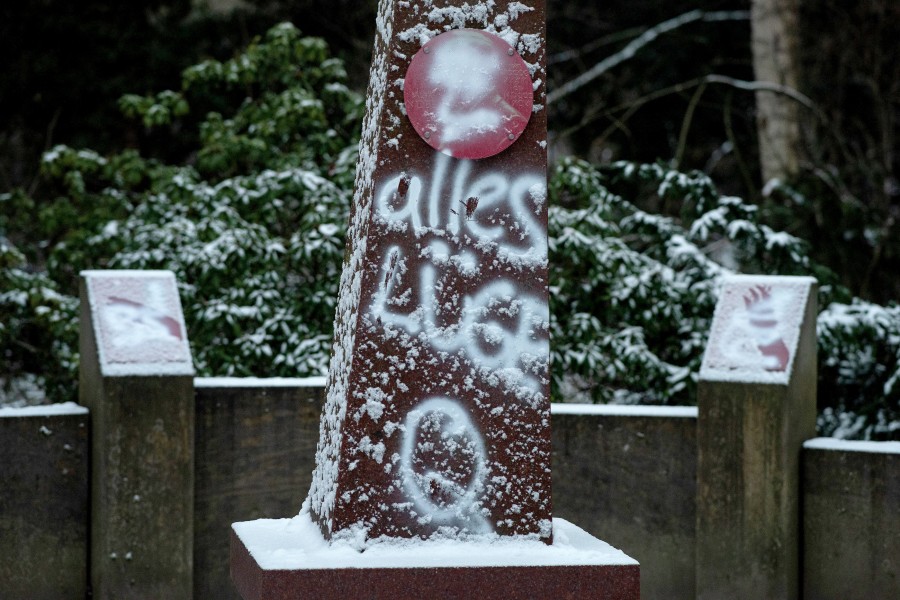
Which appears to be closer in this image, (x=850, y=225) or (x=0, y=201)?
(x=850, y=225)

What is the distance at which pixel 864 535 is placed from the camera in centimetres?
629

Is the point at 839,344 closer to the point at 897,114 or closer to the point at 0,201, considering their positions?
the point at 0,201

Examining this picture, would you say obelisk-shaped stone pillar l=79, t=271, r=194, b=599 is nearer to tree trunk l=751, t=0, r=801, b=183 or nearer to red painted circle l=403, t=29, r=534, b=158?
red painted circle l=403, t=29, r=534, b=158

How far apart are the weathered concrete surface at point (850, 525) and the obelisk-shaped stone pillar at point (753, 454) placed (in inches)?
3.4

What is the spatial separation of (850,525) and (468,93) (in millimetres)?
4040

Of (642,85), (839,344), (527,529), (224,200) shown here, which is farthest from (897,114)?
(527,529)

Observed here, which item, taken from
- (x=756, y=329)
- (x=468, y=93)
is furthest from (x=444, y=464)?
(x=756, y=329)

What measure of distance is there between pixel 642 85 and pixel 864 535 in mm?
11999

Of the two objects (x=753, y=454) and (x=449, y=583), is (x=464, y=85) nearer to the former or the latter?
(x=449, y=583)

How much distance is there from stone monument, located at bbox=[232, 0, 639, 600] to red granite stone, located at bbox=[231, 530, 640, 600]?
0.14 ft

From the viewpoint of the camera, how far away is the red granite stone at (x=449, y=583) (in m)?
3.05

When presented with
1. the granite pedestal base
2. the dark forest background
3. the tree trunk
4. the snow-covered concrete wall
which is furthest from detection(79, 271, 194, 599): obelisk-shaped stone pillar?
the tree trunk

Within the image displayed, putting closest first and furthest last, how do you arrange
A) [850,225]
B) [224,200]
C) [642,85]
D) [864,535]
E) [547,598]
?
[547,598]
[864,535]
[224,200]
[850,225]
[642,85]

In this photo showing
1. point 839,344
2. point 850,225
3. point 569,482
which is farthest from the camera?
point 850,225
